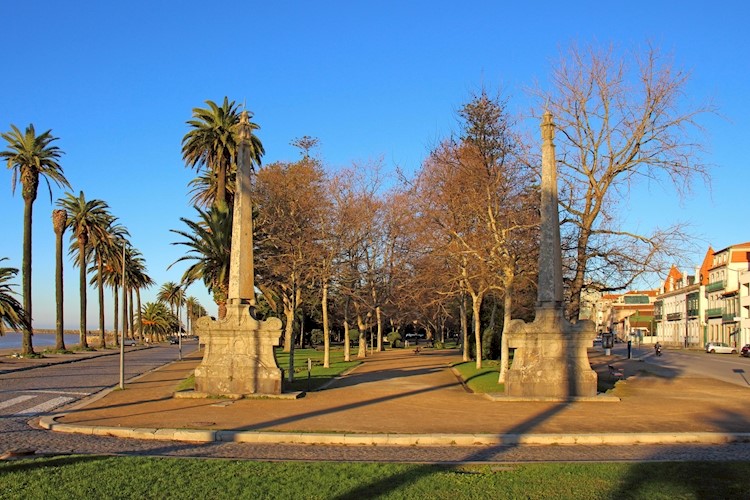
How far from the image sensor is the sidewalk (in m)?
12.5

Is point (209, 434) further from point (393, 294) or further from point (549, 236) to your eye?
point (393, 294)

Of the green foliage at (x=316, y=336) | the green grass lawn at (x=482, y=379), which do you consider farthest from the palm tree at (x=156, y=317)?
the green grass lawn at (x=482, y=379)

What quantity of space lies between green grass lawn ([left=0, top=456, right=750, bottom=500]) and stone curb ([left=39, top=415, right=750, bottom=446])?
2701 mm

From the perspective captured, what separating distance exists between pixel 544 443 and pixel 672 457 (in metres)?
2.25

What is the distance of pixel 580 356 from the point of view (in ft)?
63.6

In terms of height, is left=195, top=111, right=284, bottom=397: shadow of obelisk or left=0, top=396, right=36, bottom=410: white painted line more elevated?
left=195, top=111, right=284, bottom=397: shadow of obelisk

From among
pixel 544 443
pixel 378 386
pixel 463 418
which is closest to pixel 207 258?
pixel 378 386

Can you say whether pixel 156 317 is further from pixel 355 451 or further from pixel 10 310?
pixel 355 451

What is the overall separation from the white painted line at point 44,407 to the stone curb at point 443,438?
5.57m

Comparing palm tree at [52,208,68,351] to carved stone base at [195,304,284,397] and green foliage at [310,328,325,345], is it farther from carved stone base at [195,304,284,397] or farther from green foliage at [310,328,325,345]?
carved stone base at [195,304,284,397]

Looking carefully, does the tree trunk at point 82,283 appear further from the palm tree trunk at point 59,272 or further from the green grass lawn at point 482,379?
the green grass lawn at point 482,379

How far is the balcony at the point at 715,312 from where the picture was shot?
282ft

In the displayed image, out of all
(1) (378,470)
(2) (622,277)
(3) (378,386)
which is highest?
(2) (622,277)

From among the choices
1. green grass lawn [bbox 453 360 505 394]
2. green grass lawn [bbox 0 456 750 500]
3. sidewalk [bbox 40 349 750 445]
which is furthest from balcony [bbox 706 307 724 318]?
green grass lawn [bbox 0 456 750 500]
